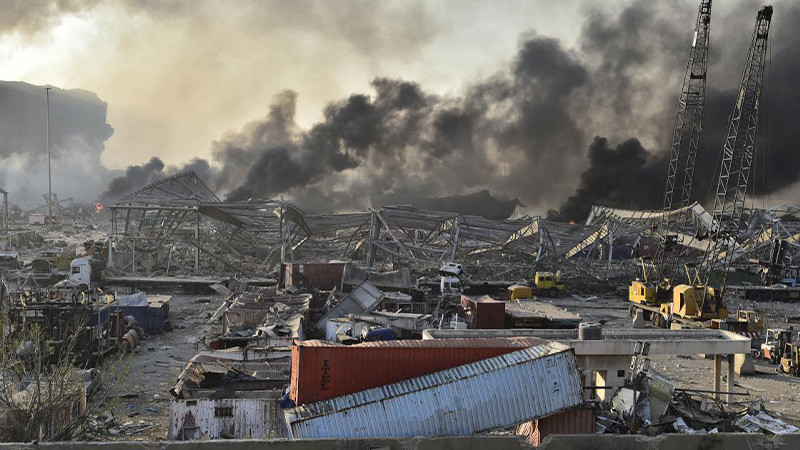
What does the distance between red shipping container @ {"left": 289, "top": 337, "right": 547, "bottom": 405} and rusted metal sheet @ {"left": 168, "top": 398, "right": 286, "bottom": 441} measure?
0.74 meters

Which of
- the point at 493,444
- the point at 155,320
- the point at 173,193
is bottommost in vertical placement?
the point at 155,320

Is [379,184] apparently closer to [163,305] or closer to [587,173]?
[587,173]

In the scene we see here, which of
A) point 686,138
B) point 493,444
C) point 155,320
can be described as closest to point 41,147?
point 686,138

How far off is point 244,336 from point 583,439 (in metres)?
13.2

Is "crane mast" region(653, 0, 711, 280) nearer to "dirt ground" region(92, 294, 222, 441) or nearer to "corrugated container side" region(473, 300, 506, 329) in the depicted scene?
"corrugated container side" region(473, 300, 506, 329)

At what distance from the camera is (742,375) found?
758 inches

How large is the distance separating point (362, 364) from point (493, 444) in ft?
16.2

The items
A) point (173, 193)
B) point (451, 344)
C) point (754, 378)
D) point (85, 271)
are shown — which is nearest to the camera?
point (451, 344)

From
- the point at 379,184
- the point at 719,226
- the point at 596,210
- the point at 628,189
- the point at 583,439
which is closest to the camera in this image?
the point at 583,439

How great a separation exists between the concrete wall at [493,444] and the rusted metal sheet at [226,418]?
5.32 m

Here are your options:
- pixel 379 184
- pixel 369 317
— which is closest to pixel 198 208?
pixel 369 317

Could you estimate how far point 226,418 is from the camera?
41.1ft

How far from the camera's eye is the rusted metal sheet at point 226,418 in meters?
12.3

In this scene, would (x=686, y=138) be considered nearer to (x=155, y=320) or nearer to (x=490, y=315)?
(x=490, y=315)
